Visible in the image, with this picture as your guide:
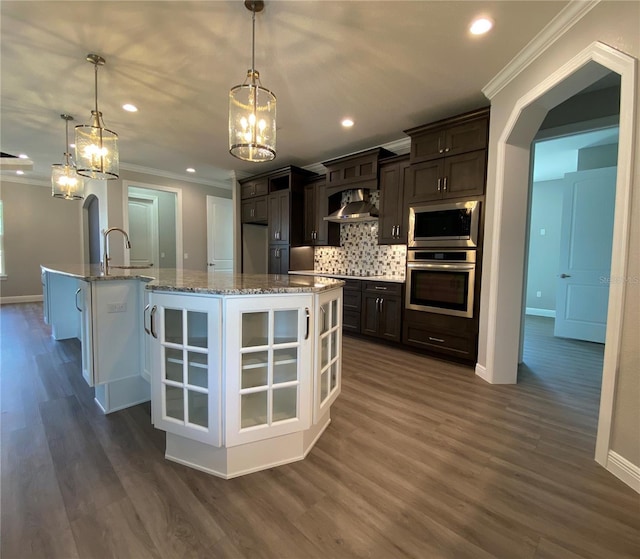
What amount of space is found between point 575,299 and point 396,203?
3.03 m

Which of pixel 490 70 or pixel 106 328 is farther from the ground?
pixel 490 70

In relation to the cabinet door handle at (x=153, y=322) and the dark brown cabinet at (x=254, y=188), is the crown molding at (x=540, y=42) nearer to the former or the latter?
the cabinet door handle at (x=153, y=322)

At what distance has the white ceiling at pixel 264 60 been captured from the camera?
194cm

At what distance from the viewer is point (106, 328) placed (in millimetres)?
2146

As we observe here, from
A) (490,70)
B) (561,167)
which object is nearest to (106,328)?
(490,70)

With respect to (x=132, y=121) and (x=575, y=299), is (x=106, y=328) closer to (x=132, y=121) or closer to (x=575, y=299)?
(x=132, y=121)

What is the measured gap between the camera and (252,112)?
189 centimetres

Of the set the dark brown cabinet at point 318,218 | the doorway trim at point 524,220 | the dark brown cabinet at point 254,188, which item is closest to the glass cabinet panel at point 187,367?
the doorway trim at point 524,220

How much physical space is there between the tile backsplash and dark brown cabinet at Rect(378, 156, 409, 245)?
0.40 meters

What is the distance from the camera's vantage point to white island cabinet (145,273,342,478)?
58.2 inches

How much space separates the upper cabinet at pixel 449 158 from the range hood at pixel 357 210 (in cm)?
66

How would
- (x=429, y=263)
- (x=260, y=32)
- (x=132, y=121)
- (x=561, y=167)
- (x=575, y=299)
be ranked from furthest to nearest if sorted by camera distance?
(x=561, y=167), (x=575, y=299), (x=132, y=121), (x=429, y=263), (x=260, y=32)

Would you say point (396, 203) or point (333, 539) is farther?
point (396, 203)

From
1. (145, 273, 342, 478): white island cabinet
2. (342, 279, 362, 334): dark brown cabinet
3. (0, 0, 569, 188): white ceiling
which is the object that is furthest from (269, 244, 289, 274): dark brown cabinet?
(145, 273, 342, 478): white island cabinet
